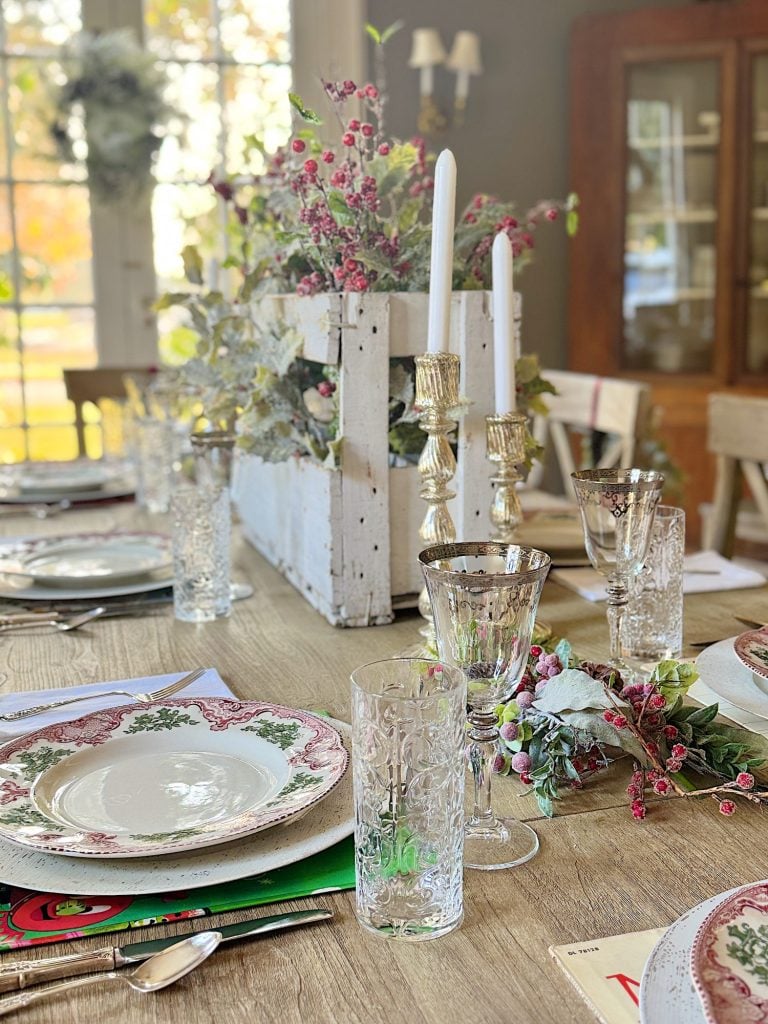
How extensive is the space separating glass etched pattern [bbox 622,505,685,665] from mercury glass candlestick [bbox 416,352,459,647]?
189 mm

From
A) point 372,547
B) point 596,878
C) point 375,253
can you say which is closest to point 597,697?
point 596,878

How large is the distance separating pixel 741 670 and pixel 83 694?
1.87 ft

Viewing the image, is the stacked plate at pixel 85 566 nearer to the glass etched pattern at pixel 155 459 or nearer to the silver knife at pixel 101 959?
the glass etched pattern at pixel 155 459

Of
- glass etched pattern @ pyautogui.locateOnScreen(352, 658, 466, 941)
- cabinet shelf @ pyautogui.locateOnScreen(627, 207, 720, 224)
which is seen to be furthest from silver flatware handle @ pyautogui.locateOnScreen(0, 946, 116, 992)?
cabinet shelf @ pyautogui.locateOnScreen(627, 207, 720, 224)

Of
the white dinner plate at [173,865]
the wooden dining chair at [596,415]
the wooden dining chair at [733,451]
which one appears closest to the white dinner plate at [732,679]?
the white dinner plate at [173,865]

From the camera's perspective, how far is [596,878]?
0.68 m

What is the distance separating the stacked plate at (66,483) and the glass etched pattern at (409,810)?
4.77ft

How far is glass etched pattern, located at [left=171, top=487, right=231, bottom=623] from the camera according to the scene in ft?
4.15

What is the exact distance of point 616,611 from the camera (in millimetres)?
1009

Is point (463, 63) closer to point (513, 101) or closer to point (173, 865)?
point (513, 101)

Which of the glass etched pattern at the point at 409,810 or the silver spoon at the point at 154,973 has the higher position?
the glass etched pattern at the point at 409,810

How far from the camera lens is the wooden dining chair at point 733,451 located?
6.39 ft

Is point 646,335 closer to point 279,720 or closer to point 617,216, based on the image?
point 617,216

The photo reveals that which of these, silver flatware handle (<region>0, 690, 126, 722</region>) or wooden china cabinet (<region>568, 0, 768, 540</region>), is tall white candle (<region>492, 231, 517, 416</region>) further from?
wooden china cabinet (<region>568, 0, 768, 540</region>)
